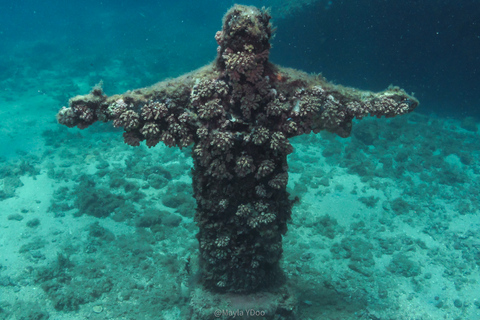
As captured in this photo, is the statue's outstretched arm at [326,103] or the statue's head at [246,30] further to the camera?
the statue's outstretched arm at [326,103]

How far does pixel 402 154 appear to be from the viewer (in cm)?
1658

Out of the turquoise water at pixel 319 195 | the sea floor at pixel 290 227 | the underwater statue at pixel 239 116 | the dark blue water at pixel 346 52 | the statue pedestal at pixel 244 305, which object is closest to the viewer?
the underwater statue at pixel 239 116

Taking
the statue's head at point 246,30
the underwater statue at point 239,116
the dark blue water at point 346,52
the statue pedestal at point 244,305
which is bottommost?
the statue pedestal at point 244,305

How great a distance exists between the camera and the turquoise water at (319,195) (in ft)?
28.4

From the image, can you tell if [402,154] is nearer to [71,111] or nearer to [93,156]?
[71,111]

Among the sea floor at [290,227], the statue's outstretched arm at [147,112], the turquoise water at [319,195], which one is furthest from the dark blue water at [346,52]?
the statue's outstretched arm at [147,112]

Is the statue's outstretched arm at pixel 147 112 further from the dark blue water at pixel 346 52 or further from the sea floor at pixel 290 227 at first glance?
the dark blue water at pixel 346 52

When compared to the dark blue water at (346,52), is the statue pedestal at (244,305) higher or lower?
lower

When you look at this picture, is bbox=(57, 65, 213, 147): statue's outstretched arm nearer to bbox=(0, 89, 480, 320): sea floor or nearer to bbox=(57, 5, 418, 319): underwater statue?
bbox=(57, 5, 418, 319): underwater statue

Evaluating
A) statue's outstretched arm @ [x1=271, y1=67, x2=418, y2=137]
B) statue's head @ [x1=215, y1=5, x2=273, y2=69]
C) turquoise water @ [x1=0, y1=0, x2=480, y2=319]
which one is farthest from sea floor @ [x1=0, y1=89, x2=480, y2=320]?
statue's head @ [x1=215, y1=5, x2=273, y2=69]

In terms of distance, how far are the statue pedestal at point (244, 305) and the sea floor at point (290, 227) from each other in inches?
41.4

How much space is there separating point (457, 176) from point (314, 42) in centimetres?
1659

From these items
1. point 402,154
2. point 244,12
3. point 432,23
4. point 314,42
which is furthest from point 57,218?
point 432,23

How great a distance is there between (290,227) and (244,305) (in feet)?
18.2
